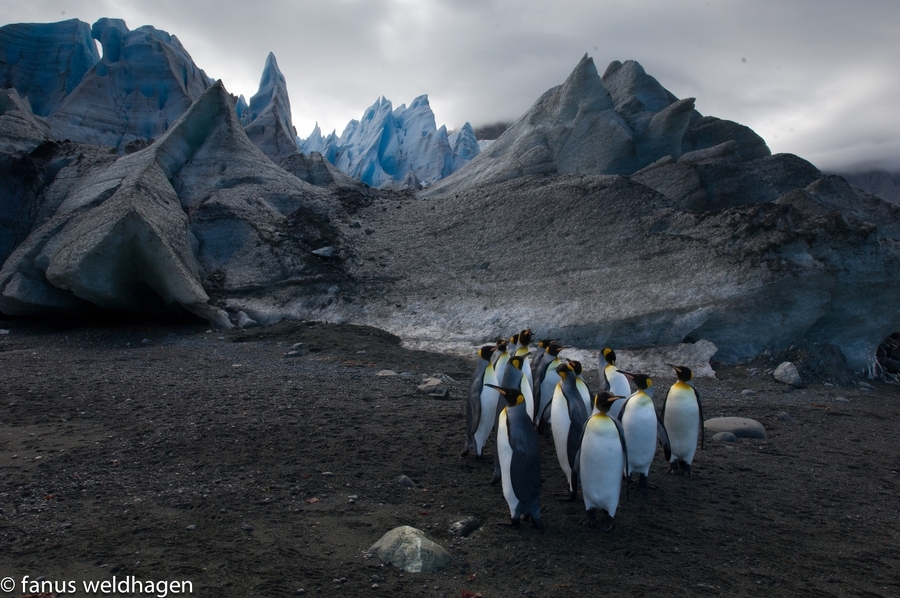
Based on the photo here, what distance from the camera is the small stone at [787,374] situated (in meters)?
8.69

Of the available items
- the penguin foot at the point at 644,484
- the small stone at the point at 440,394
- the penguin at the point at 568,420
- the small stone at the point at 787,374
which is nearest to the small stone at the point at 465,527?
the penguin at the point at 568,420

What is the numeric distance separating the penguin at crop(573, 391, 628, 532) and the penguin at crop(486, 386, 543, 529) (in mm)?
391

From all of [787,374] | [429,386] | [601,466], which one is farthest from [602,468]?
[787,374]

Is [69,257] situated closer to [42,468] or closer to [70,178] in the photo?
[70,178]

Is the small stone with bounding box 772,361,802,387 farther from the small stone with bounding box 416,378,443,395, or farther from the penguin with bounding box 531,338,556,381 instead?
the small stone with bounding box 416,378,443,395

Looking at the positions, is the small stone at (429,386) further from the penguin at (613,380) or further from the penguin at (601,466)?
the penguin at (601,466)

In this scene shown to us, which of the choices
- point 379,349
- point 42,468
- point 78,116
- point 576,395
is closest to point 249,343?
point 379,349

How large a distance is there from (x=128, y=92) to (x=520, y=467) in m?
38.2

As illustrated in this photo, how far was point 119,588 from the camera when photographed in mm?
2686

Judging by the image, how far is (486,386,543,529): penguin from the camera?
373 centimetres

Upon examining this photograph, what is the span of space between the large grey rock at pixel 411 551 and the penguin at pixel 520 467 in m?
0.67

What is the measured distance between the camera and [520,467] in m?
3.76

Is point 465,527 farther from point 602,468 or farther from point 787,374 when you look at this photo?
point 787,374

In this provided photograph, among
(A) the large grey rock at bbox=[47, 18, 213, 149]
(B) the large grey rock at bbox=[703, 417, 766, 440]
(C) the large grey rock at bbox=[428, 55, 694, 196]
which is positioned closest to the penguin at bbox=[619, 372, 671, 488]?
(B) the large grey rock at bbox=[703, 417, 766, 440]
